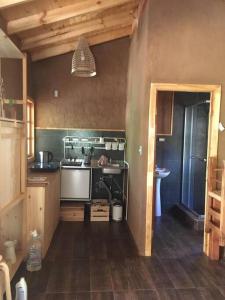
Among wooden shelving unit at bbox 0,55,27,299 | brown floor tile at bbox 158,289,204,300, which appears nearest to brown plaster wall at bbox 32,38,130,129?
wooden shelving unit at bbox 0,55,27,299

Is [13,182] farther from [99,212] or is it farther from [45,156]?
[99,212]

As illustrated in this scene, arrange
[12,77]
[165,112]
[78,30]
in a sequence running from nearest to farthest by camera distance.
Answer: [12,77]
[78,30]
[165,112]

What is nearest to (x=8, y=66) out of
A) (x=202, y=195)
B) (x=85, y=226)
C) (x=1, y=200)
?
(x=1, y=200)

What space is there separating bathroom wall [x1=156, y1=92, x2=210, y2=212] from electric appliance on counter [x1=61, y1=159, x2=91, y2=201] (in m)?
1.39

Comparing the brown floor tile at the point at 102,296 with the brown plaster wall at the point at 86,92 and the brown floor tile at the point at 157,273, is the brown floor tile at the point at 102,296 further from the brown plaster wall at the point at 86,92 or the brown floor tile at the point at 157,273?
the brown plaster wall at the point at 86,92

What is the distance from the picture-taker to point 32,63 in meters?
5.36

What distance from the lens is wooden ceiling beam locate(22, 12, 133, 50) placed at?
4.41 m

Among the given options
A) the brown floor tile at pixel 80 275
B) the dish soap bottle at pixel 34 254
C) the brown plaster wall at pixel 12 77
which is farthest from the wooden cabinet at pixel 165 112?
the dish soap bottle at pixel 34 254

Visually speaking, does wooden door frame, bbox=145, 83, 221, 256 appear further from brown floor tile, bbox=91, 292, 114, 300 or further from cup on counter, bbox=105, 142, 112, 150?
cup on counter, bbox=105, 142, 112, 150

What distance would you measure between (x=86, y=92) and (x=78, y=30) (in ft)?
4.07

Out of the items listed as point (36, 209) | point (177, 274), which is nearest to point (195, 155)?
point (177, 274)

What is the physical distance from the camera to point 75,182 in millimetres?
5156

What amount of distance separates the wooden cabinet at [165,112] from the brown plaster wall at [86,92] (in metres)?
0.67

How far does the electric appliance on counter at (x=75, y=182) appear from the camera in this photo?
5109 millimetres
